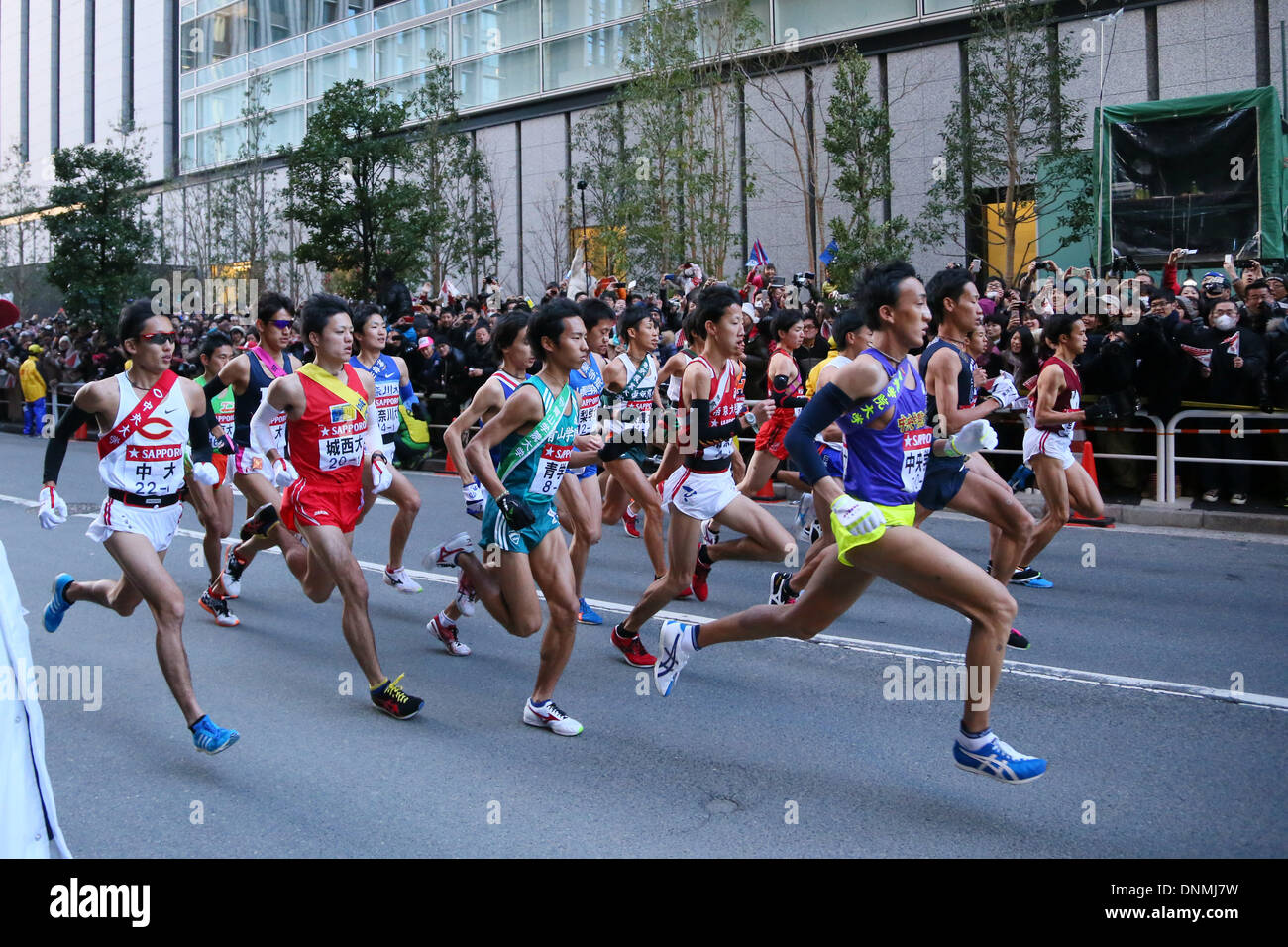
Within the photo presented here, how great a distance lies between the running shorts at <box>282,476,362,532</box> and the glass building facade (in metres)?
17.8

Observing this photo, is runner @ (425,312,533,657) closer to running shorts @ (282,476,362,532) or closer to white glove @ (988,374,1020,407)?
running shorts @ (282,476,362,532)

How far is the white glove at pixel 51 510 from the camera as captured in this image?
5645mm

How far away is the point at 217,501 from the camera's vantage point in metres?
8.52

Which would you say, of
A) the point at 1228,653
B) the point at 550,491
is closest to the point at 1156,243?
the point at 1228,653

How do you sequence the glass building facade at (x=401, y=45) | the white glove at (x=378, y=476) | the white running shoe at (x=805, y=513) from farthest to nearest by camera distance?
the glass building facade at (x=401, y=45) < the white running shoe at (x=805, y=513) < the white glove at (x=378, y=476)

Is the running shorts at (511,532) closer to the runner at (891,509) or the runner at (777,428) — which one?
the runner at (891,509)

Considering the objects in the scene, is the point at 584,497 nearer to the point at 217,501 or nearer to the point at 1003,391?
the point at 1003,391

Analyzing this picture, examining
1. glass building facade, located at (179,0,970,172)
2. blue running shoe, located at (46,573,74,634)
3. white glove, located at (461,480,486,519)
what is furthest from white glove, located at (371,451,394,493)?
glass building facade, located at (179,0,970,172)

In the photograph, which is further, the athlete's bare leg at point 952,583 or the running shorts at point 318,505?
the running shorts at point 318,505

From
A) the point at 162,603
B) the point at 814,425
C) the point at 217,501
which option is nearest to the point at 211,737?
the point at 162,603

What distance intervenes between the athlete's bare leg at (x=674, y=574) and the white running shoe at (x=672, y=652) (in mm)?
669

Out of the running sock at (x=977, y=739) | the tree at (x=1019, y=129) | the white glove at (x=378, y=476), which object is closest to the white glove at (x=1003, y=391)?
the running sock at (x=977, y=739)

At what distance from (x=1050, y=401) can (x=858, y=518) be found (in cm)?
455

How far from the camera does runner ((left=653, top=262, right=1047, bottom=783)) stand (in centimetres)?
448
